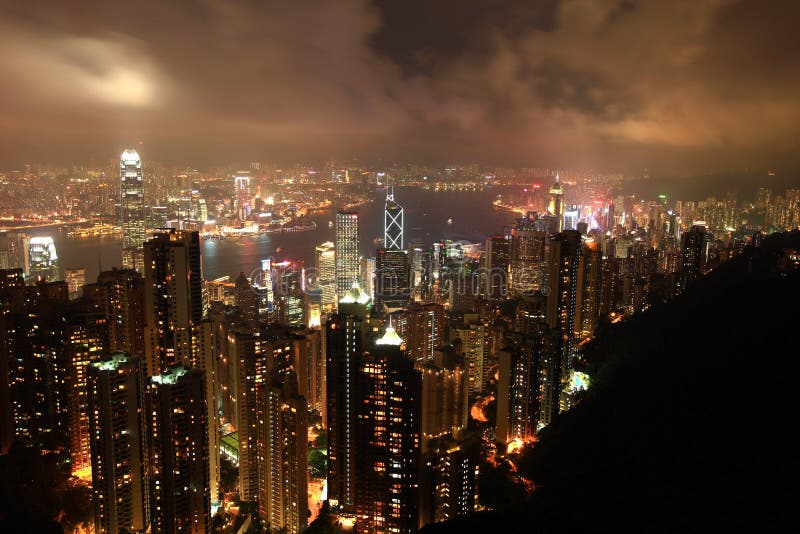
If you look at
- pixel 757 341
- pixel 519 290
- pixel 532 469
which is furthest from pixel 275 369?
pixel 519 290

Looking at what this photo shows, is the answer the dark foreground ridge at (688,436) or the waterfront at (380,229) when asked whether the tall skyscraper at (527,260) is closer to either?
the waterfront at (380,229)

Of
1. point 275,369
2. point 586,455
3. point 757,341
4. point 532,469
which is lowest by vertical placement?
point 532,469

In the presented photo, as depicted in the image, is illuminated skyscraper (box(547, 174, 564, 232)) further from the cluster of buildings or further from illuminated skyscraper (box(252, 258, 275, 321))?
illuminated skyscraper (box(252, 258, 275, 321))

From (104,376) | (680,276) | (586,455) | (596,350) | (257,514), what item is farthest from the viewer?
(680,276)

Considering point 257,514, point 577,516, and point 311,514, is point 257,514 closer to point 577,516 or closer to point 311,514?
point 311,514

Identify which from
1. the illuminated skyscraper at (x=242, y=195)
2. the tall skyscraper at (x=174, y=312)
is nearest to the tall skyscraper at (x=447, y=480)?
the tall skyscraper at (x=174, y=312)
